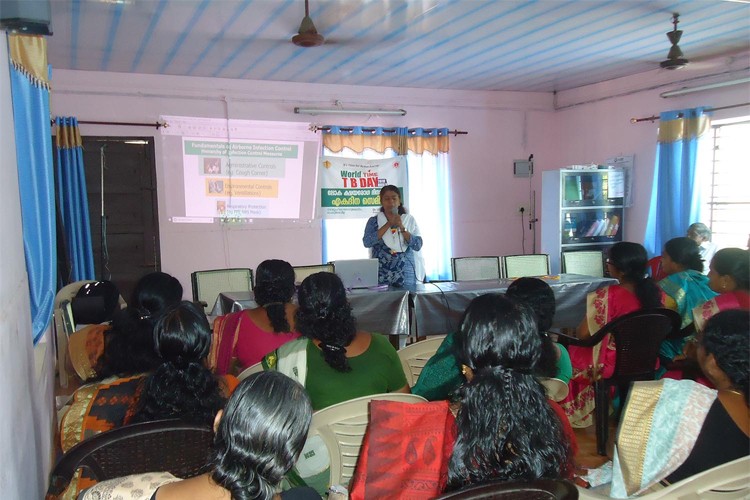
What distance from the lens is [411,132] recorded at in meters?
6.68

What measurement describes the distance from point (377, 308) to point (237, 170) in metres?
2.77

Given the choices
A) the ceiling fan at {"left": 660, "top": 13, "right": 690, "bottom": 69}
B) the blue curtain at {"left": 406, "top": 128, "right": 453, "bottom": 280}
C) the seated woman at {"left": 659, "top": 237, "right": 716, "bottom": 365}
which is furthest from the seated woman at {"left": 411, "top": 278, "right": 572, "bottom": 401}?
the blue curtain at {"left": 406, "top": 128, "right": 453, "bottom": 280}

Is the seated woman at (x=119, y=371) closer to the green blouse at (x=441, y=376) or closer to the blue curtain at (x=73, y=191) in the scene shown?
the green blouse at (x=441, y=376)

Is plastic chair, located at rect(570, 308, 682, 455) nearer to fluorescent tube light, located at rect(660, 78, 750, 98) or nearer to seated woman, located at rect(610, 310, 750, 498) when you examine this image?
seated woman, located at rect(610, 310, 750, 498)

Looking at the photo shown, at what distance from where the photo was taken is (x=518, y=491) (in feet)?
3.47

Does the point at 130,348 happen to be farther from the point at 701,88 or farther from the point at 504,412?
the point at 701,88

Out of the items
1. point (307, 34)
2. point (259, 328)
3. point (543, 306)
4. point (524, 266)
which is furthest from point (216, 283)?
point (543, 306)

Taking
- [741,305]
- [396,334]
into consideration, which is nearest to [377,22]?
[396,334]

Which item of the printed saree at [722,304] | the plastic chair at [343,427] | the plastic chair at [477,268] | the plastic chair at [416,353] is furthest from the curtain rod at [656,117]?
the plastic chair at [343,427]

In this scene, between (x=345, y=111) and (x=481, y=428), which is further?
(x=345, y=111)

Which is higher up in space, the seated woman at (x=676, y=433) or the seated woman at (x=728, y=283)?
the seated woman at (x=728, y=283)

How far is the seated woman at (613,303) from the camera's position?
2.96 meters

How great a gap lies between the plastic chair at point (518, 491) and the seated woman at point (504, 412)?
36 mm

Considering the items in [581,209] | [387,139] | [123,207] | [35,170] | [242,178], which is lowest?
[581,209]
